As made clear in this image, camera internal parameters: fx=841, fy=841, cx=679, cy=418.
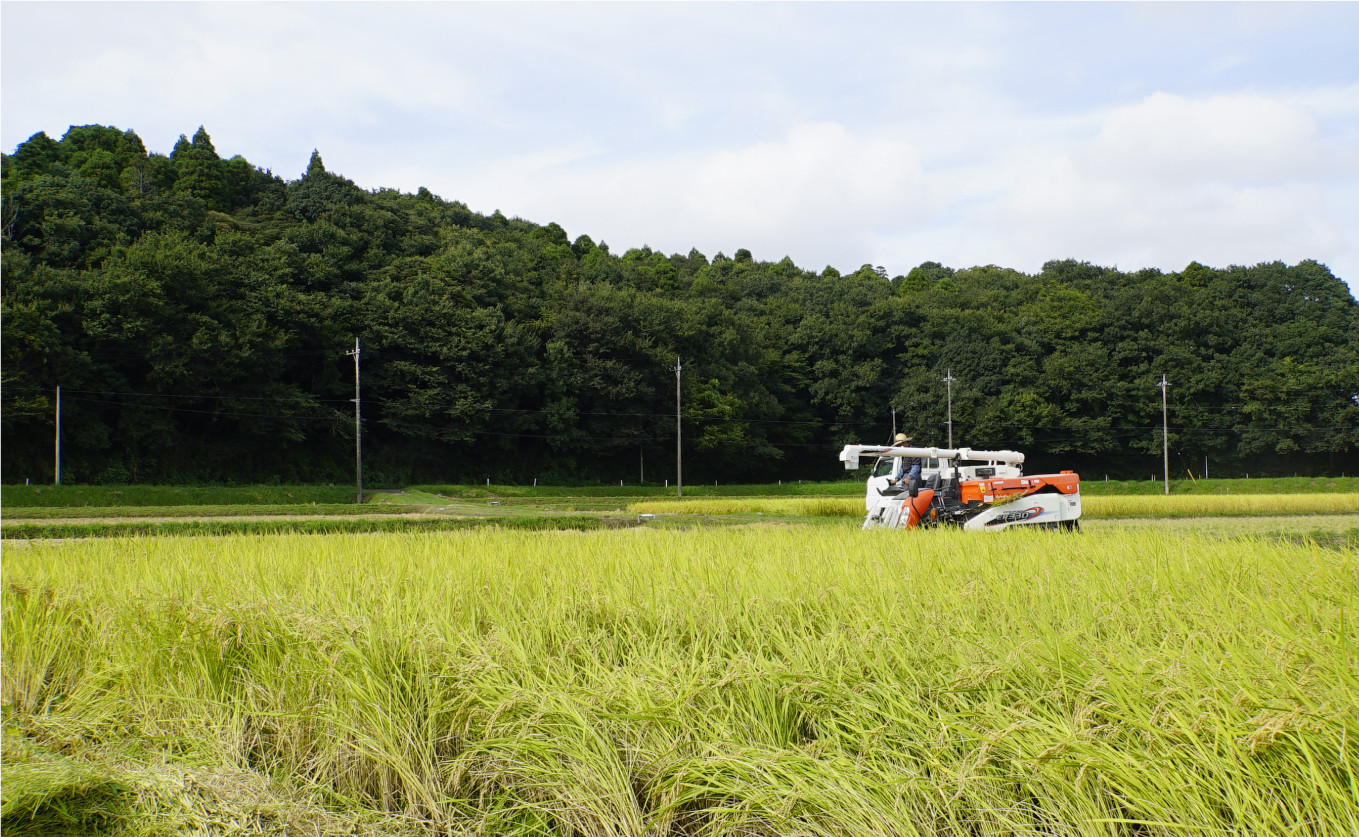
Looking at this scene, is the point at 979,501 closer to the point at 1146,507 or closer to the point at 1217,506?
the point at 1146,507

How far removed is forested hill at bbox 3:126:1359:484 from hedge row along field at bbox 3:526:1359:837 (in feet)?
121

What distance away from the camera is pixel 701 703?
3.32m

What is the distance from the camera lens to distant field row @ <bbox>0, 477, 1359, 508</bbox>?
28672 mm

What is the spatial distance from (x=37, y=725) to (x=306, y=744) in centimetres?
138

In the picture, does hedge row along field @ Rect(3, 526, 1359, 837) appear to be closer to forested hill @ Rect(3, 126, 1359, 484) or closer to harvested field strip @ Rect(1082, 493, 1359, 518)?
harvested field strip @ Rect(1082, 493, 1359, 518)

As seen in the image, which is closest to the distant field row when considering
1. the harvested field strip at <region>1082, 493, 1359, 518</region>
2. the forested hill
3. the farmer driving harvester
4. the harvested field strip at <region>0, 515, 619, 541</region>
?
the forested hill

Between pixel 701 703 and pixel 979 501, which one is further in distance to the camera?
pixel 979 501

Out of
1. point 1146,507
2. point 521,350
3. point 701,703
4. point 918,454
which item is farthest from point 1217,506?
point 521,350

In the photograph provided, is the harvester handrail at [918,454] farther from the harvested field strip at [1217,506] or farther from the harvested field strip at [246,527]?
the harvested field strip at [1217,506]

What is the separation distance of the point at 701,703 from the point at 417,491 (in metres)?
38.8

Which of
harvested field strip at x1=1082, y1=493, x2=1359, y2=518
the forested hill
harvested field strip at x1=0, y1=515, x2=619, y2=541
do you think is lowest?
harvested field strip at x1=1082, y1=493, x2=1359, y2=518

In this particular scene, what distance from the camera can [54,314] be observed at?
34.8 meters

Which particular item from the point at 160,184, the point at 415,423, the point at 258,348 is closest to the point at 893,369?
the point at 415,423

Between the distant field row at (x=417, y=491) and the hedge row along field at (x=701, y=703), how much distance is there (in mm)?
20433
